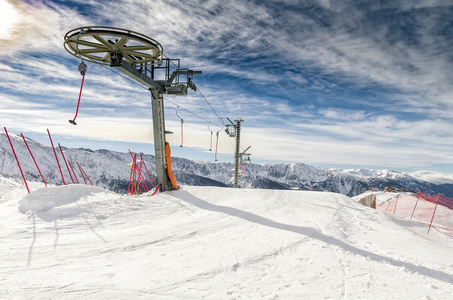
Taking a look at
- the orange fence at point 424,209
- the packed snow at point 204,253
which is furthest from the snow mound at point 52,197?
the orange fence at point 424,209

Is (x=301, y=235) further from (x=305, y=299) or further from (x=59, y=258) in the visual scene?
(x=59, y=258)

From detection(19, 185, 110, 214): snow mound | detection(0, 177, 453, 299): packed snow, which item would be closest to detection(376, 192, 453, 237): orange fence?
detection(0, 177, 453, 299): packed snow

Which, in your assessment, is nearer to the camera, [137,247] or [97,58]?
[137,247]

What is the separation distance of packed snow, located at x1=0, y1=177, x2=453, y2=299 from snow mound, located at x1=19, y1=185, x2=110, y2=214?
35 mm

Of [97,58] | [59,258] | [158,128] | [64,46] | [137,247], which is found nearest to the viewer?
[59,258]

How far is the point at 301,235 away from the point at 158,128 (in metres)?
10.5

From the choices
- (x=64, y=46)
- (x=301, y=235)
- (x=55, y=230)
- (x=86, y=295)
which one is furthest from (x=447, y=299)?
(x=64, y=46)

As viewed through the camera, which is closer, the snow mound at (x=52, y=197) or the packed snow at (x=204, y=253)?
the packed snow at (x=204, y=253)

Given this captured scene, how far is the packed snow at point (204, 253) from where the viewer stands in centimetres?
424

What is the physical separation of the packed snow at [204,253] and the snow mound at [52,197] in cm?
4

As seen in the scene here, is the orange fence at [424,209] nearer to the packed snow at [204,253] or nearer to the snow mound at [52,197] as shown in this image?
the packed snow at [204,253]

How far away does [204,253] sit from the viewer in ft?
19.1

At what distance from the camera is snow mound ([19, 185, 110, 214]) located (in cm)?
866

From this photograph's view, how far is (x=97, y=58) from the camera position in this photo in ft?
35.6
